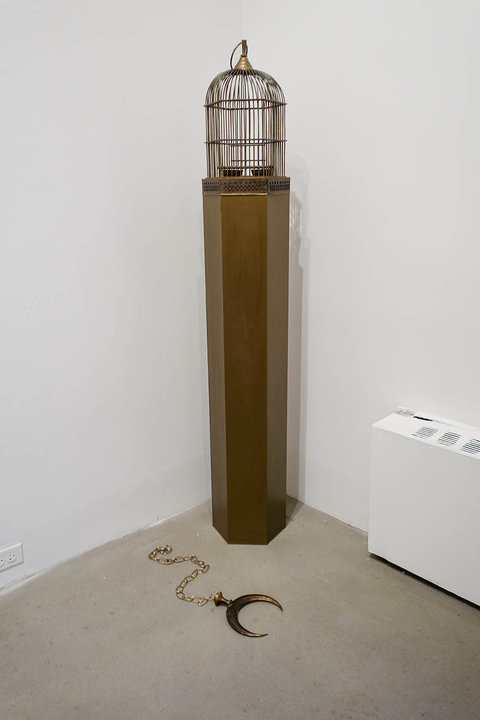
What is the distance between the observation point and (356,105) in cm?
216

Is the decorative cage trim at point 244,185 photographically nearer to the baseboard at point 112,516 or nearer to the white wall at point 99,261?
the white wall at point 99,261

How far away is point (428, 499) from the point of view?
2053 millimetres

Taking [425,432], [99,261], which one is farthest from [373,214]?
[99,261]

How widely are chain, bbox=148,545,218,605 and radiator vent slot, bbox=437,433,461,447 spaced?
94 cm

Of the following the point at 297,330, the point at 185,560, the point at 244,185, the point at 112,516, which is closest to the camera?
the point at 244,185

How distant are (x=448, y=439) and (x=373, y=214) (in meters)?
0.83

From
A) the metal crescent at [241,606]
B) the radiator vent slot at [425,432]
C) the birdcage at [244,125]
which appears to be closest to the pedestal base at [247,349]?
the birdcage at [244,125]

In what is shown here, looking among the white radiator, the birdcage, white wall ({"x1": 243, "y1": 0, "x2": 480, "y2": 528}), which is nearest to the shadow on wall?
white wall ({"x1": 243, "y1": 0, "x2": 480, "y2": 528})

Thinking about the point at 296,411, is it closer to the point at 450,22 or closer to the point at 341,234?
the point at 341,234

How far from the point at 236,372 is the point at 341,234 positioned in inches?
26.2

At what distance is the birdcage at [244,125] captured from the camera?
2.10 m

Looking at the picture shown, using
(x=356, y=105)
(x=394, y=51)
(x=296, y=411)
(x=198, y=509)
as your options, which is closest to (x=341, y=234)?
(x=356, y=105)

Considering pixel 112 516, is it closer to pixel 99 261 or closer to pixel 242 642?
pixel 242 642

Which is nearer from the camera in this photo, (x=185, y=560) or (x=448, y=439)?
(x=448, y=439)
